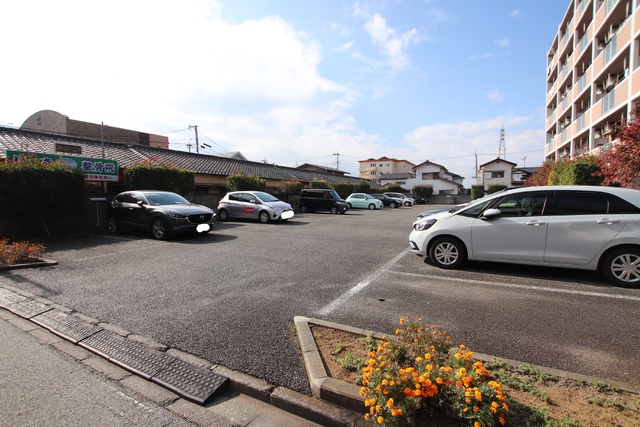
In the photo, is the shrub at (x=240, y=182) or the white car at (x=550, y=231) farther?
the shrub at (x=240, y=182)

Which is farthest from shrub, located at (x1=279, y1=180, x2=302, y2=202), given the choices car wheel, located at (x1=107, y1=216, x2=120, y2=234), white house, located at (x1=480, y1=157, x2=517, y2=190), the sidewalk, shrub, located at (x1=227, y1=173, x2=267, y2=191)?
white house, located at (x1=480, y1=157, x2=517, y2=190)

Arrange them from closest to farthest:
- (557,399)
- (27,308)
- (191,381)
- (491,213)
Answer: (557,399) → (191,381) → (27,308) → (491,213)

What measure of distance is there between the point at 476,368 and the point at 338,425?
3.34 feet

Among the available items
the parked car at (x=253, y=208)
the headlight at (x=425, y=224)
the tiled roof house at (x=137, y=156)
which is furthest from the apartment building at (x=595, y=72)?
the tiled roof house at (x=137, y=156)

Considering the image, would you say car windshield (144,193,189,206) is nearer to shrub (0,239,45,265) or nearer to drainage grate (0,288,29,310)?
shrub (0,239,45,265)

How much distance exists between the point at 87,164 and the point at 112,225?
2.63 meters

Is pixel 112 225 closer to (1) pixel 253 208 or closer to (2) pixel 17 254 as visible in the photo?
(2) pixel 17 254

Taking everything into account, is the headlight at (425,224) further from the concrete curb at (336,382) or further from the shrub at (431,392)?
the shrub at (431,392)

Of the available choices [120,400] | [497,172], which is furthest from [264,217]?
[497,172]

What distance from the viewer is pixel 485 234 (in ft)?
17.4

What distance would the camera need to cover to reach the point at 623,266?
448 cm

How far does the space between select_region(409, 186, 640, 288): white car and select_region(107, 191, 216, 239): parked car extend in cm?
669

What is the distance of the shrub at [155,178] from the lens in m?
12.6

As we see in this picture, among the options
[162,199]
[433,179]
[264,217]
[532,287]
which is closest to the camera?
Result: [532,287]
